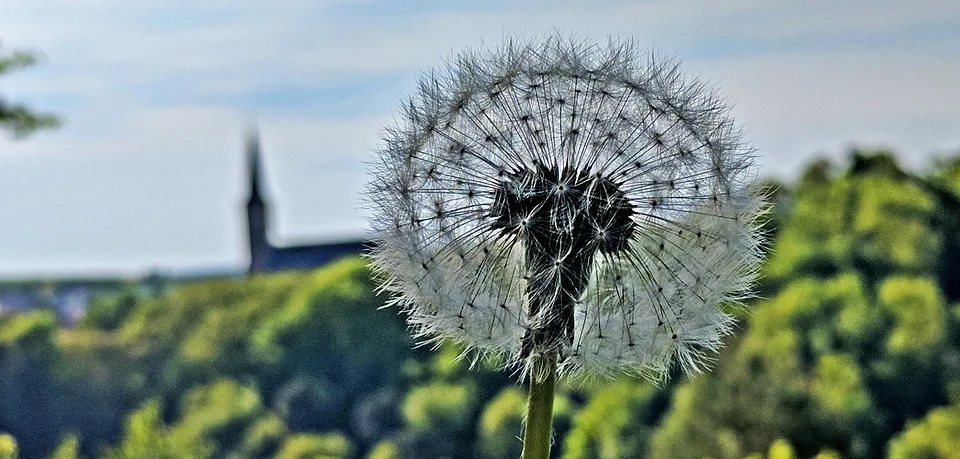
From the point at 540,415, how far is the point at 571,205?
1.18ft

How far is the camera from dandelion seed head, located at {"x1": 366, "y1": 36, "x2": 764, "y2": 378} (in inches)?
94.6

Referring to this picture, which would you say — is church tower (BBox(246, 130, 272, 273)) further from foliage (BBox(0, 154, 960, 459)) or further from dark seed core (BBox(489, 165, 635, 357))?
dark seed core (BBox(489, 165, 635, 357))

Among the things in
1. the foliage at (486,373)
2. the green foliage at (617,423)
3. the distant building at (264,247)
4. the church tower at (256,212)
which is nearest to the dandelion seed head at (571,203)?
the foliage at (486,373)

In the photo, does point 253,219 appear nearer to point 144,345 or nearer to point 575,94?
point 144,345

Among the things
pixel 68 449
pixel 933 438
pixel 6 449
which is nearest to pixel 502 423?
pixel 68 449

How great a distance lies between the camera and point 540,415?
2275 mm

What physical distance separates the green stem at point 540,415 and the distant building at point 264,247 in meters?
47.4

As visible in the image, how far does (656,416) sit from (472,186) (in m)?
31.7

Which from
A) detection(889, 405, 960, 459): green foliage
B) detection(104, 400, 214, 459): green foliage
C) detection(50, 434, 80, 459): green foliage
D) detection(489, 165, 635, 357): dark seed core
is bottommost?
detection(50, 434, 80, 459): green foliage

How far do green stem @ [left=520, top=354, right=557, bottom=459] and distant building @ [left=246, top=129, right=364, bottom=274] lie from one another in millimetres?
47384

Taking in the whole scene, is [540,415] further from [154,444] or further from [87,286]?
[87,286]

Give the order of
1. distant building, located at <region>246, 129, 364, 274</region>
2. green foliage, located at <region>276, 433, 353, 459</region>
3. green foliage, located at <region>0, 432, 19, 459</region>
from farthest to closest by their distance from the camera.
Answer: distant building, located at <region>246, 129, 364, 274</region>
green foliage, located at <region>276, 433, 353, 459</region>
green foliage, located at <region>0, 432, 19, 459</region>

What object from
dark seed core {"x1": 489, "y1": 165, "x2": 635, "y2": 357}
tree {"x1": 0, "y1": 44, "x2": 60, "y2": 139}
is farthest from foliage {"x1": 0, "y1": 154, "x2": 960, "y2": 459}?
dark seed core {"x1": 489, "y1": 165, "x2": 635, "y2": 357}

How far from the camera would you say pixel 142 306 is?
156 ft
